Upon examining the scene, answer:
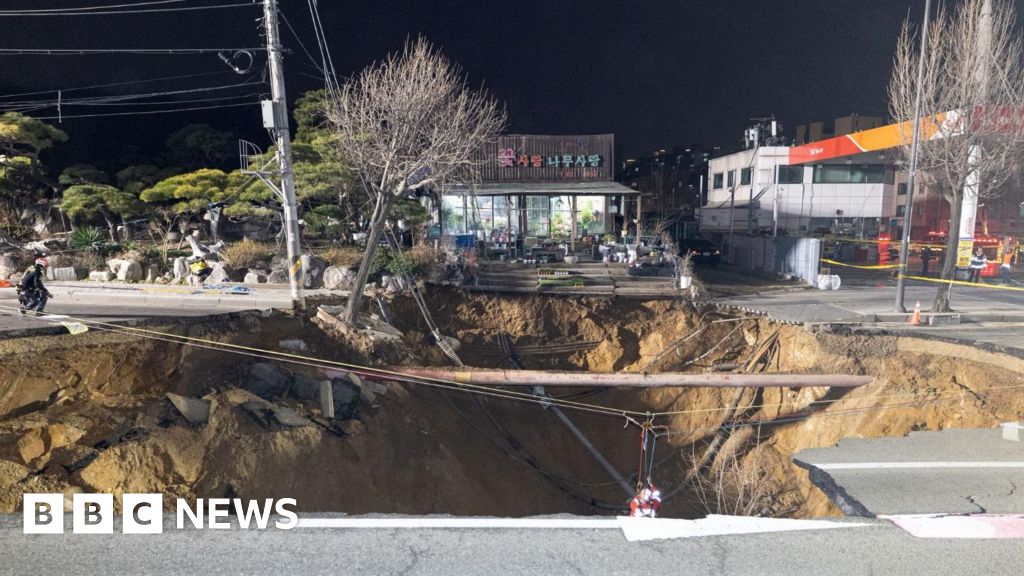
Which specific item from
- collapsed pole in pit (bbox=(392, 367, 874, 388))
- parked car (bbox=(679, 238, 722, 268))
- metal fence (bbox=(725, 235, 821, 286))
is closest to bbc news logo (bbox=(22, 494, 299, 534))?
collapsed pole in pit (bbox=(392, 367, 874, 388))

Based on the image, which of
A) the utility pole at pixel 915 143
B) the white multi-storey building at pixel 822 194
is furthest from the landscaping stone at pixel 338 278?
the white multi-storey building at pixel 822 194

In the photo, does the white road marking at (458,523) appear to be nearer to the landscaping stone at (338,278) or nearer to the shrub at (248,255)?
the landscaping stone at (338,278)

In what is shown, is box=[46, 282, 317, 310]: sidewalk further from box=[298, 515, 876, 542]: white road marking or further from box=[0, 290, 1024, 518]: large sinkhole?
box=[298, 515, 876, 542]: white road marking

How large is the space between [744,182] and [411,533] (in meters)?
37.6

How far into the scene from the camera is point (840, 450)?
7.80 meters

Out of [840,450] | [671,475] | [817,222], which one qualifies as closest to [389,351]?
[671,475]

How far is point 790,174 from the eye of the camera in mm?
34156

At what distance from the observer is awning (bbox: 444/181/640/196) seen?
2319 centimetres

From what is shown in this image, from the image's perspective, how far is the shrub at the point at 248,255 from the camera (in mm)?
16755

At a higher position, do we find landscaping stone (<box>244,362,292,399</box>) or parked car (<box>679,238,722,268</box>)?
parked car (<box>679,238,722,268</box>)

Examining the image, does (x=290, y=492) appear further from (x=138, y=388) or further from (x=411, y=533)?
(x=138, y=388)

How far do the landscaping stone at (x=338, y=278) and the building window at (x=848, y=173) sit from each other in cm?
3028

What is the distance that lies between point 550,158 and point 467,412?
16.7m

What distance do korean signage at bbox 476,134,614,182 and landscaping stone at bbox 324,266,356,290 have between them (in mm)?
11597
